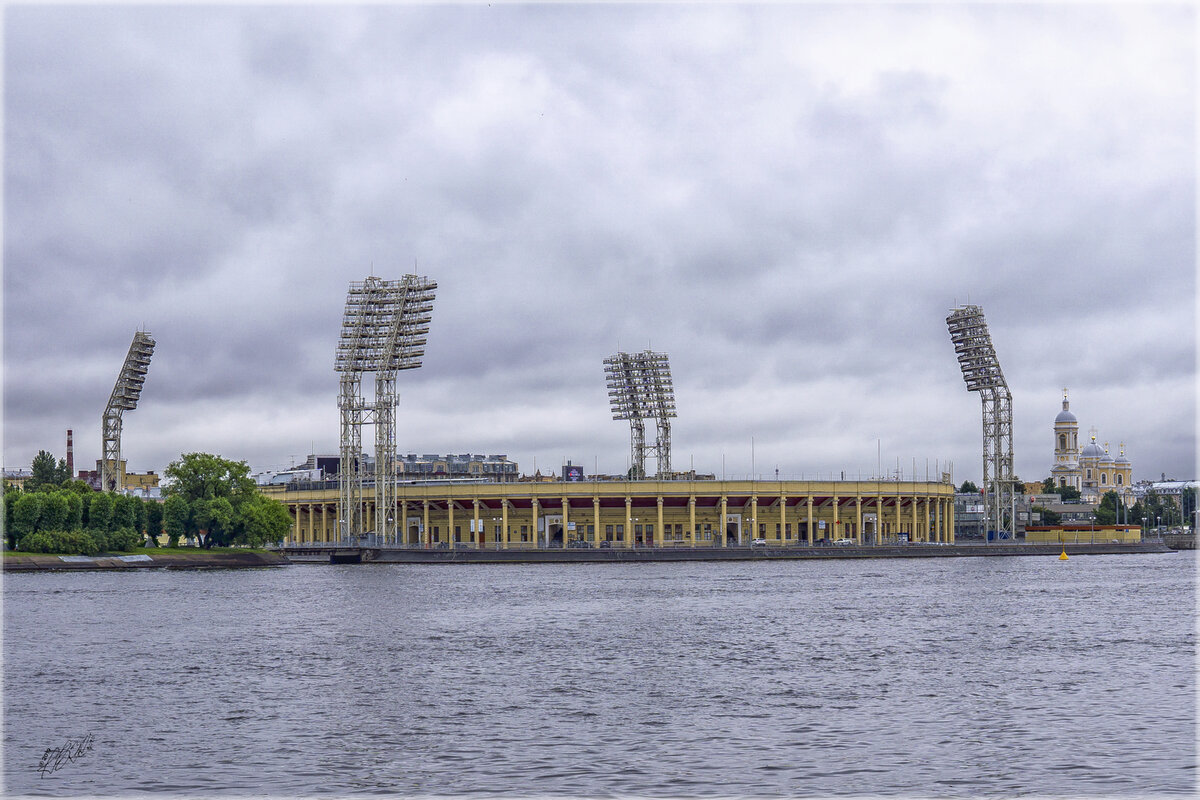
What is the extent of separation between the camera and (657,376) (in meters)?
189

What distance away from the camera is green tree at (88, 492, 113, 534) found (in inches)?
4717

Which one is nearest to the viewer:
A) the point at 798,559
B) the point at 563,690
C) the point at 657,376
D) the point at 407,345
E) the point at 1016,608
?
the point at 563,690

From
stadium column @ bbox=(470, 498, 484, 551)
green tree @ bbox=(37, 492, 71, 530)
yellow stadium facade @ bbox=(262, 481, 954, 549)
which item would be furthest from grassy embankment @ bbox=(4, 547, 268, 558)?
stadium column @ bbox=(470, 498, 484, 551)

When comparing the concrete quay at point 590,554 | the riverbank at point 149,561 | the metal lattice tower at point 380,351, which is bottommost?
the concrete quay at point 590,554

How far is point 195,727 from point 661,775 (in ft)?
40.4

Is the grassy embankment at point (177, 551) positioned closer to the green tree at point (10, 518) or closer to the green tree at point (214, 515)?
the green tree at point (10, 518)

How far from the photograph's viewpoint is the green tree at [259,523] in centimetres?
12912

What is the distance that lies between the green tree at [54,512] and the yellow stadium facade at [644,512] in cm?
3995

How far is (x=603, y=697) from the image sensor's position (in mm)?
37469

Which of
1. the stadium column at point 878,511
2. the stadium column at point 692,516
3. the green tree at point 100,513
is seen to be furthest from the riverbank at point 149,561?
the stadium column at point 878,511

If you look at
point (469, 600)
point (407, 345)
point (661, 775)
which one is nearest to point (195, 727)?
point (661, 775)

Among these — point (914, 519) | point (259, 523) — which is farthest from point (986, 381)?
point (259, 523)

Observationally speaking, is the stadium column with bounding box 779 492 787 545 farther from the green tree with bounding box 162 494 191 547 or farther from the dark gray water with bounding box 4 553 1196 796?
the dark gray water with bounding box 4 553 1196 796

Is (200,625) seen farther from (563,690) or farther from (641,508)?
(641,508)
